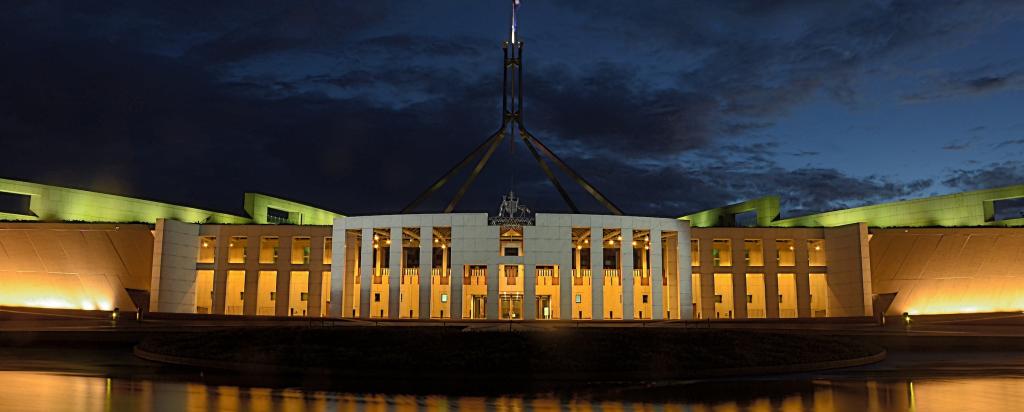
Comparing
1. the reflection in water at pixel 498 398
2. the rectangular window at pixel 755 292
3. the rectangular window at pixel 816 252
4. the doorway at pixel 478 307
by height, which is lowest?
the reflection in water at pixel 498 398

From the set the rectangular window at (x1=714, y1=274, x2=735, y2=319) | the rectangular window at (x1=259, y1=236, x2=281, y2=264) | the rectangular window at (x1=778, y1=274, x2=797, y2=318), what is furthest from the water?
the rectangular window at (x1=778, y1=274, x2=797, y2=318)

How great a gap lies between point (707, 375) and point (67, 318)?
35791 mm

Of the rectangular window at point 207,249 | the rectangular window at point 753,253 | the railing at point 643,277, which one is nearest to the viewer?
the railing at point 643,277

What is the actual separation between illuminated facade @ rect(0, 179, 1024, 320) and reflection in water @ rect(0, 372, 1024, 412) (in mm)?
30628

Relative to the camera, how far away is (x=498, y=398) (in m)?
16.3

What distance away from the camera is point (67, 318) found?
4222cm

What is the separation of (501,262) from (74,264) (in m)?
28.6

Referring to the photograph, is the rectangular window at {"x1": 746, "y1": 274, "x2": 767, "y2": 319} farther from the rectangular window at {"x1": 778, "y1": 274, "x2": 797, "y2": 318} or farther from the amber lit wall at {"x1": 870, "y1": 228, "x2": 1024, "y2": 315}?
the amber lit wall at {"x1": 870, "y1": 228, "x2": 1024, "y2": 315}

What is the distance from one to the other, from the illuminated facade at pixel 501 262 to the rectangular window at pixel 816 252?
0.19m

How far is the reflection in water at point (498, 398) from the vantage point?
14.5m

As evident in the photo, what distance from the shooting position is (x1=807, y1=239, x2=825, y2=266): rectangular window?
192 ft

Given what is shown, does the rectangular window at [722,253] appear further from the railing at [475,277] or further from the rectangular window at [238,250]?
the rectangular window at [238,250]

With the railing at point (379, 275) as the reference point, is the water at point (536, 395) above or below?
below

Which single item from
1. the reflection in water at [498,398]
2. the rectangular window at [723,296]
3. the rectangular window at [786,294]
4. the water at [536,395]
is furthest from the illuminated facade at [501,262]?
the reflection in water at [498,398]
